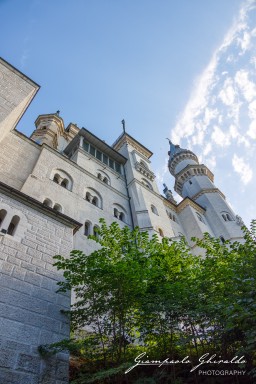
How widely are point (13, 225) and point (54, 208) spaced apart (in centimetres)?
698

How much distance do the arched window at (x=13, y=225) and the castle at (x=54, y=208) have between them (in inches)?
1.0

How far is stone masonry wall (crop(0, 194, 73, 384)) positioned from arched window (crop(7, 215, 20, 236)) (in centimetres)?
11

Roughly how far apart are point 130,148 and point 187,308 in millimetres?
24554

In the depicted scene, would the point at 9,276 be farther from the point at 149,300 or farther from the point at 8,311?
the point at 149,300

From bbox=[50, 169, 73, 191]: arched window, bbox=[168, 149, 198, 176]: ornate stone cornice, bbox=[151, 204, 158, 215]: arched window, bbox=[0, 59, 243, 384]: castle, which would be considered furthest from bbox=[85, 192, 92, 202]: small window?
bbox=[168, 149, 198, 176]: ornate stone cornice

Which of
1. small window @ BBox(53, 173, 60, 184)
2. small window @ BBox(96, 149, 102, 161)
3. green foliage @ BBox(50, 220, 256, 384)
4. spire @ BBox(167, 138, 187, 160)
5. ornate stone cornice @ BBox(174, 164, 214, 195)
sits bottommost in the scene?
green foliage @ BBox(50, 220, 256, 384)

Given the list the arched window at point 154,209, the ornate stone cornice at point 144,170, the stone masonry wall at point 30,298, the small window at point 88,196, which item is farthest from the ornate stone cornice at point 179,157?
the stone masonry wall at point 30,298

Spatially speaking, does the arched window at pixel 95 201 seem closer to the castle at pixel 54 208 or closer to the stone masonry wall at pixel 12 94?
the castle at pixel 54 208

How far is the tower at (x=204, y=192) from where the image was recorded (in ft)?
85.9

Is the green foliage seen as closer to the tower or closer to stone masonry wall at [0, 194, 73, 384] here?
stone masonry wall at [0, 194, 73, 384]

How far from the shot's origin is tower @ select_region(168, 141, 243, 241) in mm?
26188

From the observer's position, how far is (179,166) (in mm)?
40125

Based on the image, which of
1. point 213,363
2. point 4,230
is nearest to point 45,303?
point 4,230

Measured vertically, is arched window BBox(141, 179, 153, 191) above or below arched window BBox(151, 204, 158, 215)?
above
